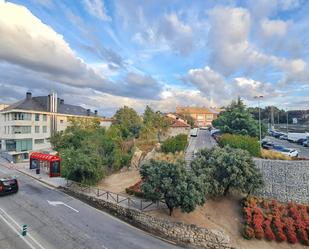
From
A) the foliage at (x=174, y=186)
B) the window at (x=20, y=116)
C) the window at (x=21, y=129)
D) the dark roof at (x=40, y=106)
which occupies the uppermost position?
the dark roof at (x=40, y=106)

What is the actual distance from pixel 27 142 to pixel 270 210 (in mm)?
43186

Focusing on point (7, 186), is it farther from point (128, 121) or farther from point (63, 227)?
point (128, 121)

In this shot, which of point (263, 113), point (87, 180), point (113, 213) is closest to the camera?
point (113, 213)

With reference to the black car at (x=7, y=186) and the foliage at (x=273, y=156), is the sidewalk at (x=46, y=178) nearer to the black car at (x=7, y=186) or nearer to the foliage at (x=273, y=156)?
the black car at (x=7, y=186)

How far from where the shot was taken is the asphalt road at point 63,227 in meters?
11.8

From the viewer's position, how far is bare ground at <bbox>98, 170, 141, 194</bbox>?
2234 cm

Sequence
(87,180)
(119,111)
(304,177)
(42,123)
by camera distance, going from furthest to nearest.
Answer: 1. (119,111)
2. (42,123)
3. (87,180)
4. (304,177)

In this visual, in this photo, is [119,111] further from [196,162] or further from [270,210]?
[270,210]

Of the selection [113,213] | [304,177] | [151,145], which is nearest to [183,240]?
[113,213]

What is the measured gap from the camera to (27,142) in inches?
1718

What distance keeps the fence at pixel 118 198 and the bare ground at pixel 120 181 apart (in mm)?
1696

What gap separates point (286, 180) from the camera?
63.5 ft

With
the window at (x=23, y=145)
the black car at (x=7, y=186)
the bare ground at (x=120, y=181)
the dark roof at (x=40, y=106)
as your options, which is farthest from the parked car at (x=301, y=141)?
the window at (x=23, y=145)

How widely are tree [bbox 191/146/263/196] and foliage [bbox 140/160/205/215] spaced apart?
252 cm
